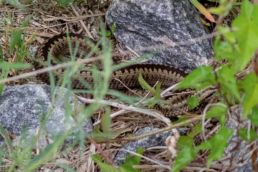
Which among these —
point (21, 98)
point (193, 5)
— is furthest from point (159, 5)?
point (21, 98)

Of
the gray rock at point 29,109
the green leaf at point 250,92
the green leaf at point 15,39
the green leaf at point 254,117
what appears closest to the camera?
the green leaf at point 250,92

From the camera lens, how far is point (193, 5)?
4.82 meters

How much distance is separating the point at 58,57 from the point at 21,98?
0.98m

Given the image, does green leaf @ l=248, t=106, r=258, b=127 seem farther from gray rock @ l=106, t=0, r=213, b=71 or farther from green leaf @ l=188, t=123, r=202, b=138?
gray rock @ l=106, t=0, r=213, b=71

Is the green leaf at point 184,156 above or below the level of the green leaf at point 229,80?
below

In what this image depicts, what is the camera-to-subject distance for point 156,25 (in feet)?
15.4

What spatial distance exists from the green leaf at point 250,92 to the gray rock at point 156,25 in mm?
1965

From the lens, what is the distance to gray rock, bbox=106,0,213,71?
4.58m

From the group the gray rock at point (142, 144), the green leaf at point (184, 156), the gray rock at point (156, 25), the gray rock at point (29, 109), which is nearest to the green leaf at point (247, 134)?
the green leaf at point (184, 156)

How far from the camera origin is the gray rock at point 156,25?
180 inches

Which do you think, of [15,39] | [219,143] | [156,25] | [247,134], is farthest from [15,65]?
[156,25]

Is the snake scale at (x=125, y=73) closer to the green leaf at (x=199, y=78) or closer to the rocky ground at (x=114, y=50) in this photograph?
the rocky ground at (x=114, y=50)

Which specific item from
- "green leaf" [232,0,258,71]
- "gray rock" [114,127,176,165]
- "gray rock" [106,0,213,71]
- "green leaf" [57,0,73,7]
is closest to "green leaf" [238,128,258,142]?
"green leaf" [232,0,258,71]

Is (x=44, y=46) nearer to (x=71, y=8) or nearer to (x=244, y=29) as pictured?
(x=71, y=8)
